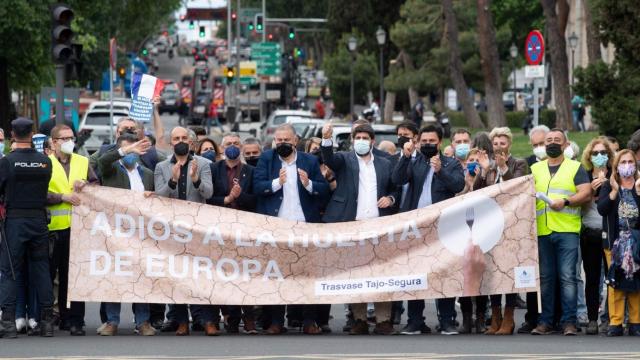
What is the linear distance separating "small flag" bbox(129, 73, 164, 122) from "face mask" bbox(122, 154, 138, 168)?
1.66 meters

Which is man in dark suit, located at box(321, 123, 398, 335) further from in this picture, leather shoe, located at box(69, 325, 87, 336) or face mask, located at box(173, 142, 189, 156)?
leather shoe, located at box(69, 325, 87, 336)

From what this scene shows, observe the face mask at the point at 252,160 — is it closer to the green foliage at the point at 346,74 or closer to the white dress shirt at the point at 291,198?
the white dress shirt at the point at 291,198

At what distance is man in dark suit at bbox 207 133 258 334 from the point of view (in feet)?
46.7

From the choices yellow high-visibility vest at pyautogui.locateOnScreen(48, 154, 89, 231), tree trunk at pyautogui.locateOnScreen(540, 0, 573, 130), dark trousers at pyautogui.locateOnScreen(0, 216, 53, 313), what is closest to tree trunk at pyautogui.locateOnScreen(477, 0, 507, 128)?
tree trunk at pyautogui.locateOnScreen(540, 0, 573, 130)

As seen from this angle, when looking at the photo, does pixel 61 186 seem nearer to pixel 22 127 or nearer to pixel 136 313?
pixel 22 127

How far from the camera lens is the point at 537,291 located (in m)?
13.8

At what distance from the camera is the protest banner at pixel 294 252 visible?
13.8 m

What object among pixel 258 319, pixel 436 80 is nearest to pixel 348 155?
pixel 258 319

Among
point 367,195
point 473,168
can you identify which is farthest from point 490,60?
point 367,195

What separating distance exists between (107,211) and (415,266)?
109 inches

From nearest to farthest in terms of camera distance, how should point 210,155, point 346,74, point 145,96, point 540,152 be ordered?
point 540,152
point 210,155
point 145,96
point 346,74

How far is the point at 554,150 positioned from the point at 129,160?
12.5 feet

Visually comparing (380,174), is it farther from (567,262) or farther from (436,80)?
(436,80)

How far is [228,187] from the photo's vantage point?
14.4m
